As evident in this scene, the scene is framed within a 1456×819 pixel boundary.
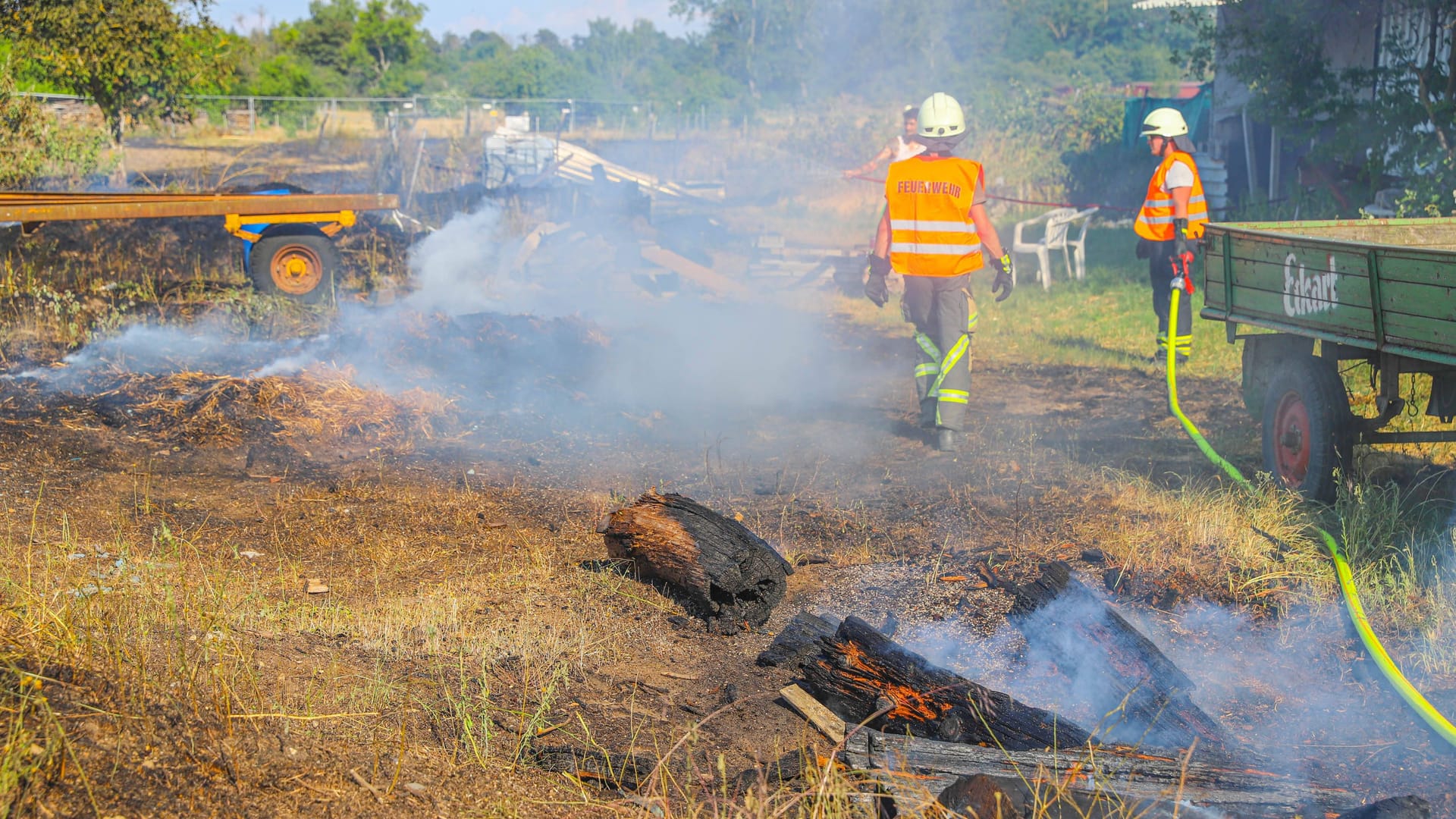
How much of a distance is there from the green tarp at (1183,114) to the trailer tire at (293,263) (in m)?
16.8

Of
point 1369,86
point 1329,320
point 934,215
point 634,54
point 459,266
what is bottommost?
point 1329,320

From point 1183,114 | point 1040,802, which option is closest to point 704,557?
point 1040,802

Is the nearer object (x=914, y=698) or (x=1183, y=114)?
(x=914, y=698)

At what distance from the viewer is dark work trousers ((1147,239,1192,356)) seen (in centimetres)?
848

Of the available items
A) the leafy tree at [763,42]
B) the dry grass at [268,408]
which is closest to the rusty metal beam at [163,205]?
the dry grass at [268,408]

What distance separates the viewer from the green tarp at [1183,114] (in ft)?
72.3

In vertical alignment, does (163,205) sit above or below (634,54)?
below

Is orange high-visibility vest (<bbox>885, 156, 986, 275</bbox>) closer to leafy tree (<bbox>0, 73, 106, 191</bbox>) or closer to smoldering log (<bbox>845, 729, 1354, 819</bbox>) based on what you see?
smoldering log (<bbox>845, 729, 1354, 819</bbox>)

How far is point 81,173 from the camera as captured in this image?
39.2 feet

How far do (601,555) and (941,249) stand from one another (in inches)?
122

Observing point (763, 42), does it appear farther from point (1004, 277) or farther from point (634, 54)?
point (1004, 277)

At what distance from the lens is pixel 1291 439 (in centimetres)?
575

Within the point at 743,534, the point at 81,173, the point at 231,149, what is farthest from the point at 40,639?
the point at 231,149

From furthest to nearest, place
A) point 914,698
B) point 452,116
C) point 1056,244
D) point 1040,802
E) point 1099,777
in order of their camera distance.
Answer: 1. point 452,116
2. point 1056,244
3. point 914,698
4. point 1099,777
5. point 1040,802
